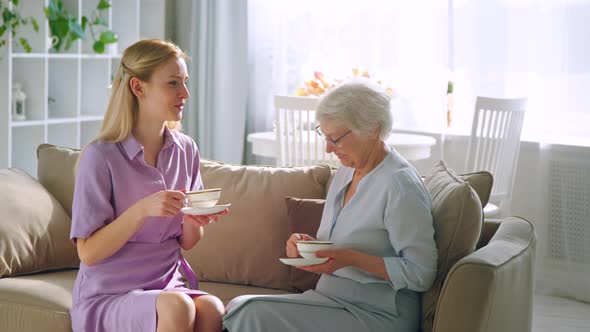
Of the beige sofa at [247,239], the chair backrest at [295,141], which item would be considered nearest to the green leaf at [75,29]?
the chair backrest at [295,141]

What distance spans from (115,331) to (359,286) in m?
0.65

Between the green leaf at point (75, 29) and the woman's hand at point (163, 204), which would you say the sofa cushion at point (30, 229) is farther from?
the green leaf at point (75, 29)

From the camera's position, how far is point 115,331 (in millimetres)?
2176

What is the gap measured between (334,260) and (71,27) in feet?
10.1

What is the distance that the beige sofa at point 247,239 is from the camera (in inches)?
87.0

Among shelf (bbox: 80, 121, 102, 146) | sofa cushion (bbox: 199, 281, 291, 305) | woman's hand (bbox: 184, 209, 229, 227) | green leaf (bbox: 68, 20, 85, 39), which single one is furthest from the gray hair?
shelf (bbox: 80, 121, 102, 146)

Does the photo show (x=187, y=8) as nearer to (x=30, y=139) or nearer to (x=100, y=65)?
(x=100, y=65)

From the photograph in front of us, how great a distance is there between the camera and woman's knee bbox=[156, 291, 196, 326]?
2076 mm

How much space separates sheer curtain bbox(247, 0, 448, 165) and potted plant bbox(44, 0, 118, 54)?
1003 mm

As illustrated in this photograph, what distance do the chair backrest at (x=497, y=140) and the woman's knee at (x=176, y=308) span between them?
2.40 m

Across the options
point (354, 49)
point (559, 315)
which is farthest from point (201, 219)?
point (354, 49)

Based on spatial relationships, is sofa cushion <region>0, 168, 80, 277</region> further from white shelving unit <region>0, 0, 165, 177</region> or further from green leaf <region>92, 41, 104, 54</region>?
green leaf <region>92, 41, 104, 54</region>

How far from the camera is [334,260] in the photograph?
2105 millimetres

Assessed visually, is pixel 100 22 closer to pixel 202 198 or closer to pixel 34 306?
pixel 34 306
